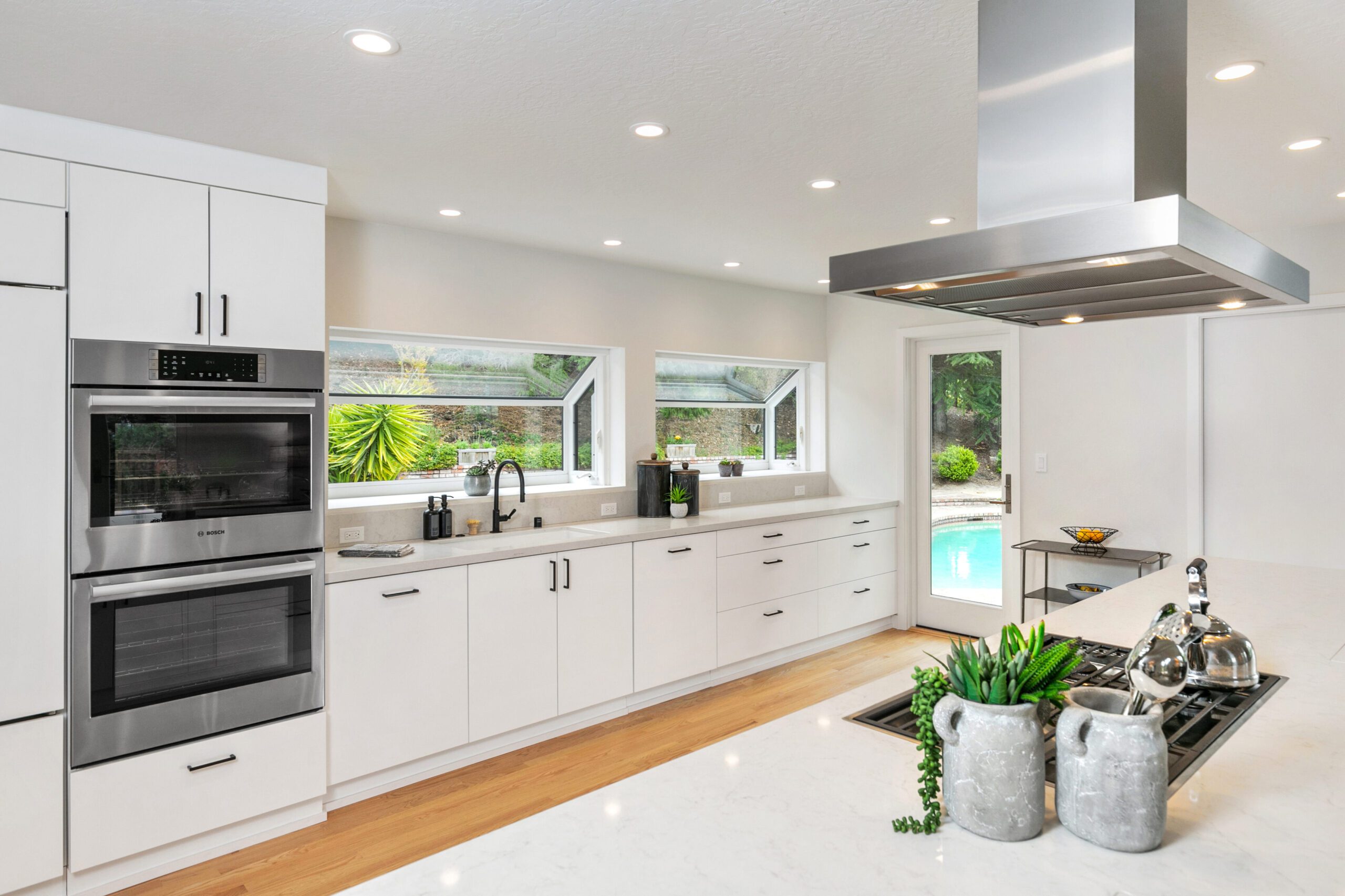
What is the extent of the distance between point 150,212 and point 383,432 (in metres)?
1.53

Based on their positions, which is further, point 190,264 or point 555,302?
point 555,302

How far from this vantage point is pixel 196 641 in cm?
250

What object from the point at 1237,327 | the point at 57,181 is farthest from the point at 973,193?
the point at 57,181

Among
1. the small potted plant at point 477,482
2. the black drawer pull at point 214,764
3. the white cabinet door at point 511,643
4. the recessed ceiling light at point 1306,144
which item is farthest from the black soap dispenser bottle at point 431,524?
the recessed ceiling light at point 1306,144

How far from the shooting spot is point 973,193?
10.1ft

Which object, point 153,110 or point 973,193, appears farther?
point 973,193

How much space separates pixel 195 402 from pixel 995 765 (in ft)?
8.20

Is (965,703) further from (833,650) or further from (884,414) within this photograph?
(884,414)

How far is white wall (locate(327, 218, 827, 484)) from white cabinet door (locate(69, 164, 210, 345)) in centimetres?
86

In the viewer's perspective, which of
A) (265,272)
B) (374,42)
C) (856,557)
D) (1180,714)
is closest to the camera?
(1180,714)

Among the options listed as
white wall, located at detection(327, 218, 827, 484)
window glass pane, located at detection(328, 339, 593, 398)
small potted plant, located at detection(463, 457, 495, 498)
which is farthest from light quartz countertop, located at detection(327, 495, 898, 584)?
window glass pane, located at detection(328, 339, 593, 398)

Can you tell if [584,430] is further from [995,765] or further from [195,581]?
[995,765]

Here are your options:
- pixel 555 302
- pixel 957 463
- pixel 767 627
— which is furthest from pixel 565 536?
pixel 957 463

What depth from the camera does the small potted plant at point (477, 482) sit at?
3.83m
